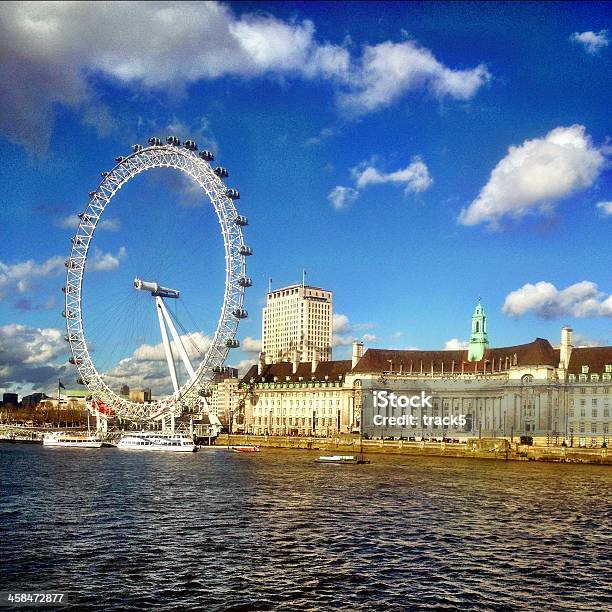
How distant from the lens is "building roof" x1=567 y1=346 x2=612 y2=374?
427 feet

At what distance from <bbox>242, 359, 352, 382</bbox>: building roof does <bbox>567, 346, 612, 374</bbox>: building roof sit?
49.6 metres

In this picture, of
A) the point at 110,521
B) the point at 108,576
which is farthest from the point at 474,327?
the point at 108,576

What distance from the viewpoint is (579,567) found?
39375 mm

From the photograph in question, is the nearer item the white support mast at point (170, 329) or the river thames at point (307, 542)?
the river thames at point (307, 542)

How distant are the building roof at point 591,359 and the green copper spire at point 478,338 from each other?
2672cm

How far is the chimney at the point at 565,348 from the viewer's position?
439ft

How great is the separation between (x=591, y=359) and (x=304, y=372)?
6991 centimetres

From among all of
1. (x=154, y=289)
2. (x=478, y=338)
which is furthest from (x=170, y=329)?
(x=478, y=338)

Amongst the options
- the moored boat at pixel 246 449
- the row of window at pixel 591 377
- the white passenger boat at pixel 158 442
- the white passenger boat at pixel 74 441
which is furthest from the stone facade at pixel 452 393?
the white passenger boat at pixel 74 441

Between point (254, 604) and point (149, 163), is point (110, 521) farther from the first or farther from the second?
point (149, 163)

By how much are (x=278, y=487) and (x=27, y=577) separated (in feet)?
124

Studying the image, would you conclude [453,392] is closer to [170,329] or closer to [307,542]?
[170,329]

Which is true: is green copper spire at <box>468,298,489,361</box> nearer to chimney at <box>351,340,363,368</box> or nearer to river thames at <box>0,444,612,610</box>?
chimney at <box>351,340,363,368</box>

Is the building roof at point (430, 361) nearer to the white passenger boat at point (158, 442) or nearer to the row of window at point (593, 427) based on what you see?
the row of window at point (593, 427)
